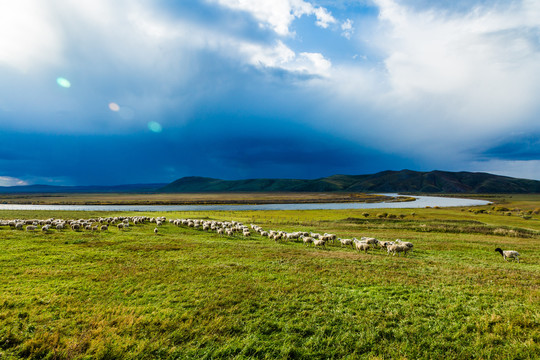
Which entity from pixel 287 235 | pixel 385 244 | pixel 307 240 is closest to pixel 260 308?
pixel 307 240

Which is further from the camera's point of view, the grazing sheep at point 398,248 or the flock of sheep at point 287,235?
the flock of sheep at point 287,235

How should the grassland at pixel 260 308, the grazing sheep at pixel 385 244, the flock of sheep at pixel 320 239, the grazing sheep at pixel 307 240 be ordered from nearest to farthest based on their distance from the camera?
the grassland at pixel 260 308, the flock of sheep at pixel 320 239, the grazing sheep at pixel 385 244, the grazing sheep at pixel 307 240

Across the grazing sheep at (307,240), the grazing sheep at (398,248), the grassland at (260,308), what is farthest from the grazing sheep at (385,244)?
the grazing sheep at (307,240)

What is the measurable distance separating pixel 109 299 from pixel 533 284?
2195 centimetres

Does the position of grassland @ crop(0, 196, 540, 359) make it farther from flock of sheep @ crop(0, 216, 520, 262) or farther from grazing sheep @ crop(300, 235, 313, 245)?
grazing sheep @ crop(300, 235, 313, 245)

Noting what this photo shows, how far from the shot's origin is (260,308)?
9.94m

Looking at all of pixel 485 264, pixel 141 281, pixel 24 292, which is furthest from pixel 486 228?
pixel 24 292

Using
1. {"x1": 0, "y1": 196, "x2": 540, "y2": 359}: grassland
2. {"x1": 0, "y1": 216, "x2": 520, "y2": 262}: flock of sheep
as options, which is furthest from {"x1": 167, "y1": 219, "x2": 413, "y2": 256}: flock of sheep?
{"x1": 0, "y1": 196, "x2": 540, "y2": 359}: grassland

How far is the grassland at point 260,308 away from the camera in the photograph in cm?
729

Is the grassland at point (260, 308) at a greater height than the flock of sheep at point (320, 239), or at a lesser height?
greater

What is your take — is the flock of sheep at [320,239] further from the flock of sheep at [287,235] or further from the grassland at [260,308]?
the grassland at [260,308]

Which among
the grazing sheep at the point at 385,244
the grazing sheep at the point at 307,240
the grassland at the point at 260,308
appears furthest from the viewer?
the grazing sheep at the point at 307,240

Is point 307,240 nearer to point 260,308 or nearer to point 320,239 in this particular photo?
point 320,239

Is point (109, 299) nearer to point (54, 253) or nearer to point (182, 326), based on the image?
point (182, 326)
